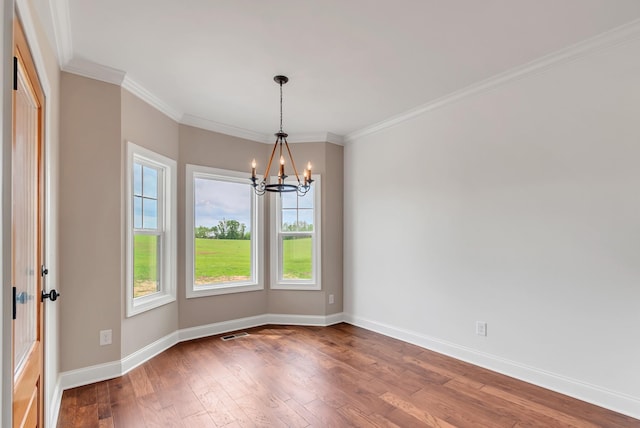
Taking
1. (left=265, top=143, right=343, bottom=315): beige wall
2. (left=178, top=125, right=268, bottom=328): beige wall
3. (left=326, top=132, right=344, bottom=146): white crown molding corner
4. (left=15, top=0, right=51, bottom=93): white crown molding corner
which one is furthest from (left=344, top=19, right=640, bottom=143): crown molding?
(left=15, top=0, right=51, bottom=93): white crown molding corner

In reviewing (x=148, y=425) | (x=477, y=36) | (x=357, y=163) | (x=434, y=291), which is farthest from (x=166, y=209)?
(x=477, y=36)

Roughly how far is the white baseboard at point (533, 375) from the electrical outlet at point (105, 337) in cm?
298

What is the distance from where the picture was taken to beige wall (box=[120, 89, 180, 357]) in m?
3.07

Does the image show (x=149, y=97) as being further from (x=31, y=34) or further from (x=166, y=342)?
(x=166, y=342)

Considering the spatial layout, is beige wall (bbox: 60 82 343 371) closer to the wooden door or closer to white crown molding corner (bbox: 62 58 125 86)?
white crown molding corner (bbox: 62 58 125 86)

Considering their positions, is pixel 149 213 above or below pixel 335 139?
below

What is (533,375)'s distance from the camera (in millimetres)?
2811

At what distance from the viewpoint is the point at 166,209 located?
3.82 m

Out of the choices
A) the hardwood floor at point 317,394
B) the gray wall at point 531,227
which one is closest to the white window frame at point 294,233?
the gray wall at point 531,227

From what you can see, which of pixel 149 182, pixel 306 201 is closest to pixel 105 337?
pixel 149 182

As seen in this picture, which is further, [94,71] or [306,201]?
[306,201]

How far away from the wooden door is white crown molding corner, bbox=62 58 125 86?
1004 millimetres

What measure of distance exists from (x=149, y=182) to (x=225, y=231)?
1.18 meters

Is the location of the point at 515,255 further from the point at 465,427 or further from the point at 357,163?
the point at 357,163
